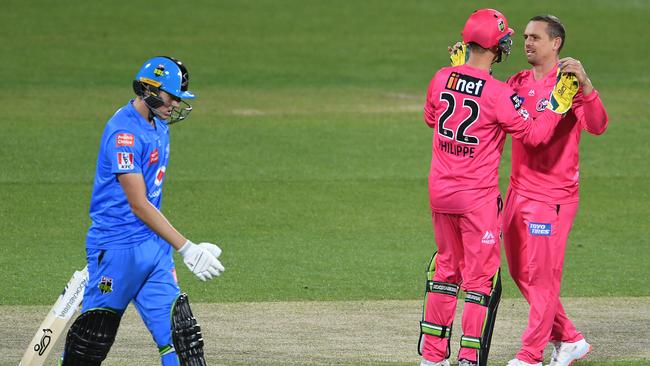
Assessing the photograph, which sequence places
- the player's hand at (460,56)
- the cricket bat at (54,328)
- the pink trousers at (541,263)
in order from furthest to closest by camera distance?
the pink trousers at (541,263), the player's hand at (460,56), the cricket bat at (54,328)

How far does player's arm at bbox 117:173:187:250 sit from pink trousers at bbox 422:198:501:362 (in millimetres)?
1779

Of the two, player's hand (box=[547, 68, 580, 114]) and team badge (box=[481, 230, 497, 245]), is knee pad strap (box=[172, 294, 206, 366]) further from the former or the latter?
player's hand (box=[547, 68, 580, 114])

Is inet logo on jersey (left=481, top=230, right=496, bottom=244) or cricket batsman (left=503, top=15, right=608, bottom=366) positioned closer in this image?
inet logo on jersey (left=481, top=230, right=496, bottom=244)

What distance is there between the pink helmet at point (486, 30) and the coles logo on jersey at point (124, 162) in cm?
219

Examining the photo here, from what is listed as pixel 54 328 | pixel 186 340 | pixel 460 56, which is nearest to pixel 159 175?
pixel 186 340

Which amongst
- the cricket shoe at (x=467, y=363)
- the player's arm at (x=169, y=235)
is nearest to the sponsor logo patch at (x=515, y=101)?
the cricket shoe at (x=467, y=363)

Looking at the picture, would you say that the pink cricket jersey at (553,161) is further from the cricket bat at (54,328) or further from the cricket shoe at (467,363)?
the cricket bat at (54,328)

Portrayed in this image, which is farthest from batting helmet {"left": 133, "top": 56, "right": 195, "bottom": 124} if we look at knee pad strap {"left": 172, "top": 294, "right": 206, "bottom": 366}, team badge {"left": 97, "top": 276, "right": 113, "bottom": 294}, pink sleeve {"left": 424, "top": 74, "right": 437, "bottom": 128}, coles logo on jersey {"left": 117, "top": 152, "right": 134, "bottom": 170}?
pink sleeve {"left": 424, "top": 74, "right": 437, "bottom": 128}

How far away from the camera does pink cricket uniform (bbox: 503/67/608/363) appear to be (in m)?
7.71

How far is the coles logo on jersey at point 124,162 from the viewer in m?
6.54

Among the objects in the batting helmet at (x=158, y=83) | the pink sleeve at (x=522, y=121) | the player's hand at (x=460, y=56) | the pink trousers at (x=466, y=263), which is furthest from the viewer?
the player's hand at (x=460, y=56)

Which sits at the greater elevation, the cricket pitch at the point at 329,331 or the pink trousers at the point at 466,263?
the pink trousers at the point at 466,263

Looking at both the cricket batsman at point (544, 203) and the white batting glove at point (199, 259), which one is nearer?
the white batting glove at point (199, 259)

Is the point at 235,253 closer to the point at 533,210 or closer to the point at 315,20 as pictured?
the point at 533,210
